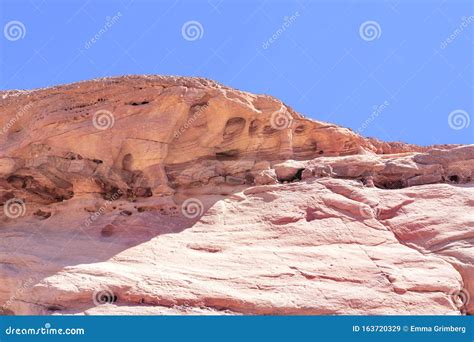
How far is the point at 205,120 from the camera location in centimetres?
1678

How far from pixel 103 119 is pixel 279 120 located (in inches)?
203

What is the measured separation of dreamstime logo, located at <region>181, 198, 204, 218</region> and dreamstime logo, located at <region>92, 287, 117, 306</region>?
381 centimetres

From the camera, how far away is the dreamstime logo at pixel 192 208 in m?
15.4

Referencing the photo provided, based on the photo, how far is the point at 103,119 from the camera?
16.4 metres

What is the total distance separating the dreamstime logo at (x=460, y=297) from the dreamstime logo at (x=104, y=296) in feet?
23.6

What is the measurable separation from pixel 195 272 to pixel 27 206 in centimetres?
690

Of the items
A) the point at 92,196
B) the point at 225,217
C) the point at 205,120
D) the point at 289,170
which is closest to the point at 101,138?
the point at 92,196

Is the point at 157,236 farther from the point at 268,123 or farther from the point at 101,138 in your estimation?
the point at 268,123
